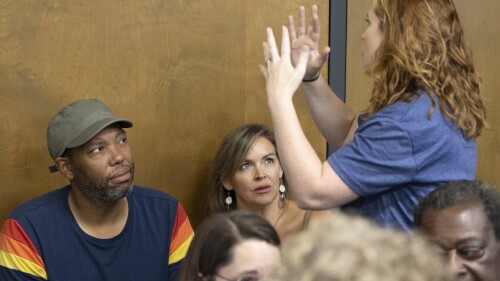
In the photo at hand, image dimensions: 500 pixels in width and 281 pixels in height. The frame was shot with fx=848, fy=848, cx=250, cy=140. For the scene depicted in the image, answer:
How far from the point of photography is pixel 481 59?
3.50 m

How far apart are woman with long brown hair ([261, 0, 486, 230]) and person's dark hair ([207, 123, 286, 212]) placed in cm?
106

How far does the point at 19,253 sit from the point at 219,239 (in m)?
0.99

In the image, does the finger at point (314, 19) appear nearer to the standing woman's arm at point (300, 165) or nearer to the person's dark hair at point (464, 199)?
the standing woman's arm at point (300, 165)

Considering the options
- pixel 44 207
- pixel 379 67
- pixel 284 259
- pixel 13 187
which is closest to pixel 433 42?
pixel 379 67

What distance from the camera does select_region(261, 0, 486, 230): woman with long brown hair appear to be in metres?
1.84

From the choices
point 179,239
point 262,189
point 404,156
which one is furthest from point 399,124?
point 262,189

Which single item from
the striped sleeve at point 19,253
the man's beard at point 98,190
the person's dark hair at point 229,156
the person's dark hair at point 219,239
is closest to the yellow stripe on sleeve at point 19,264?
the striped sleeve at point 19,253

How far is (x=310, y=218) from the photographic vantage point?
114 inches

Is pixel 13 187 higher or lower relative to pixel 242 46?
lower

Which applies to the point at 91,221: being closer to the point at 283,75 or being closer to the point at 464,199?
the point at 283,75

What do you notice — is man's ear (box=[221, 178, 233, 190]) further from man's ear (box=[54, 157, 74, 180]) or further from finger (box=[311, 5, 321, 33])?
finger (box=[311, 5, 321, 33])

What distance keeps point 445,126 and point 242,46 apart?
1.42m

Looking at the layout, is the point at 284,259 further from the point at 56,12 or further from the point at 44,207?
the point at 56,12

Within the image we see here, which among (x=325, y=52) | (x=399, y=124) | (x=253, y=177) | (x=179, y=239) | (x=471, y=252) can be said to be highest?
(x=325, y=52)
